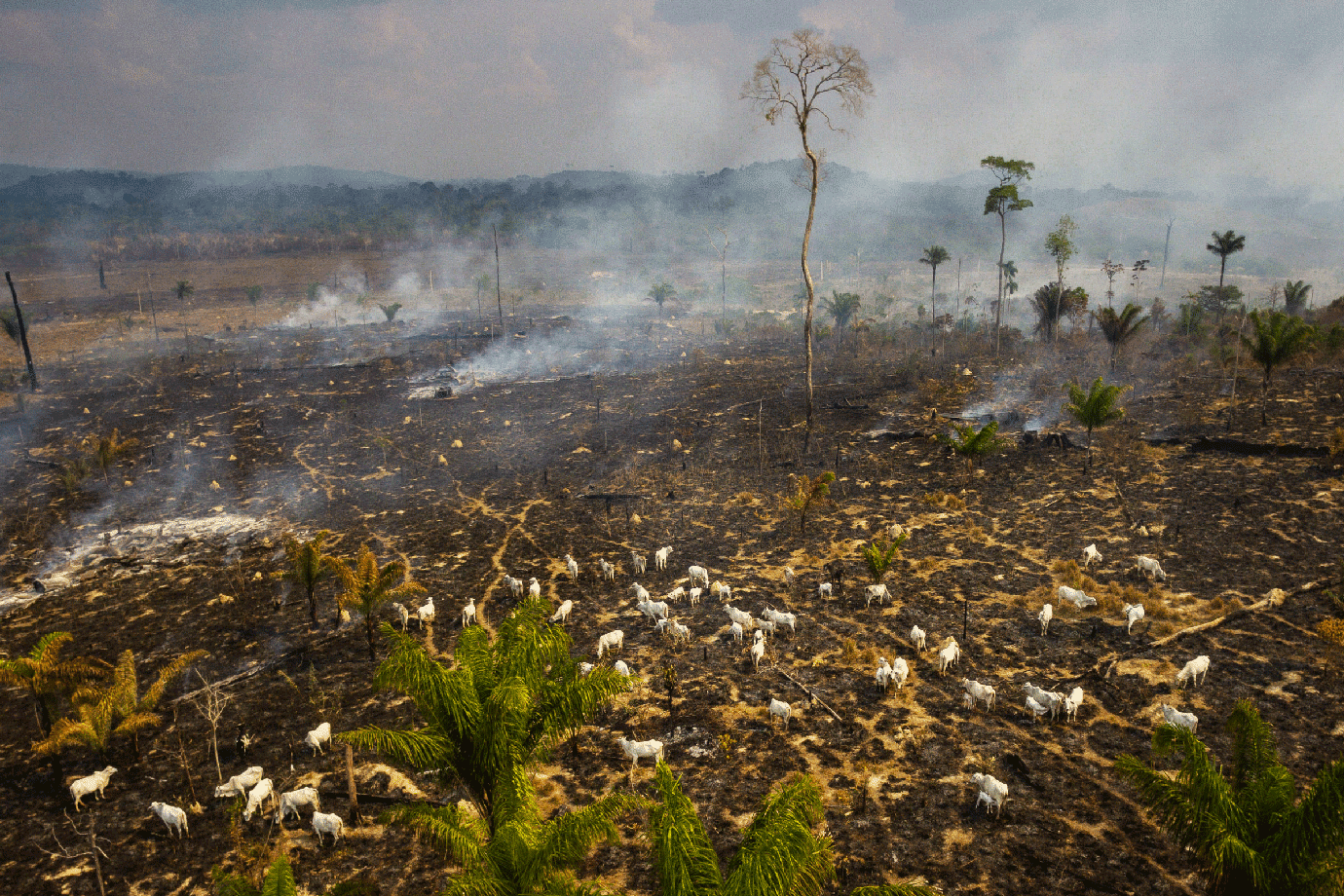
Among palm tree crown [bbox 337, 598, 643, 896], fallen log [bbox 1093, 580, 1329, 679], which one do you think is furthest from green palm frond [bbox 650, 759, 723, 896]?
fallen log [bbox 1093, 580, 1329, 679]

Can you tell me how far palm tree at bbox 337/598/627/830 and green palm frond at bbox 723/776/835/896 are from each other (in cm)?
250

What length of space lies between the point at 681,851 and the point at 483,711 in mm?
2949

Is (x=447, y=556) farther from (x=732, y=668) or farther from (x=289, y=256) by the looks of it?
(x=289, y=256)

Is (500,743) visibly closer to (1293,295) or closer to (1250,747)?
(1250,747)

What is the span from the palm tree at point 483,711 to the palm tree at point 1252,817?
6318 millimetres

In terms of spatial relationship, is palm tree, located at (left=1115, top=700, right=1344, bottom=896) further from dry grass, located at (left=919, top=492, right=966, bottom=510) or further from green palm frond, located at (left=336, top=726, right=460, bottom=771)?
dry grass, located at (left=919, top=492, right=966, bottom=510)

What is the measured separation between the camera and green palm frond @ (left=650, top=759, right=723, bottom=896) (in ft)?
20.3

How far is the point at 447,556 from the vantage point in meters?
21.1

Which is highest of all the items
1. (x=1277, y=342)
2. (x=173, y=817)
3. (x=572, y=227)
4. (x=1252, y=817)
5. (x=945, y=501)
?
(x=572, y=227)

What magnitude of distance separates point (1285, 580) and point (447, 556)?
21.6 m

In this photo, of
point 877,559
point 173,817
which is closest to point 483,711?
point 173,817

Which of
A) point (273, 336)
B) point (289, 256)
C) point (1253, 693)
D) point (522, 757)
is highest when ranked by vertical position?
point (289, 256)

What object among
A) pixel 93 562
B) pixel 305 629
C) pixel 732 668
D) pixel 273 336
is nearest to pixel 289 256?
pixel 273 336

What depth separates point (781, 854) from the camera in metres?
6.26
